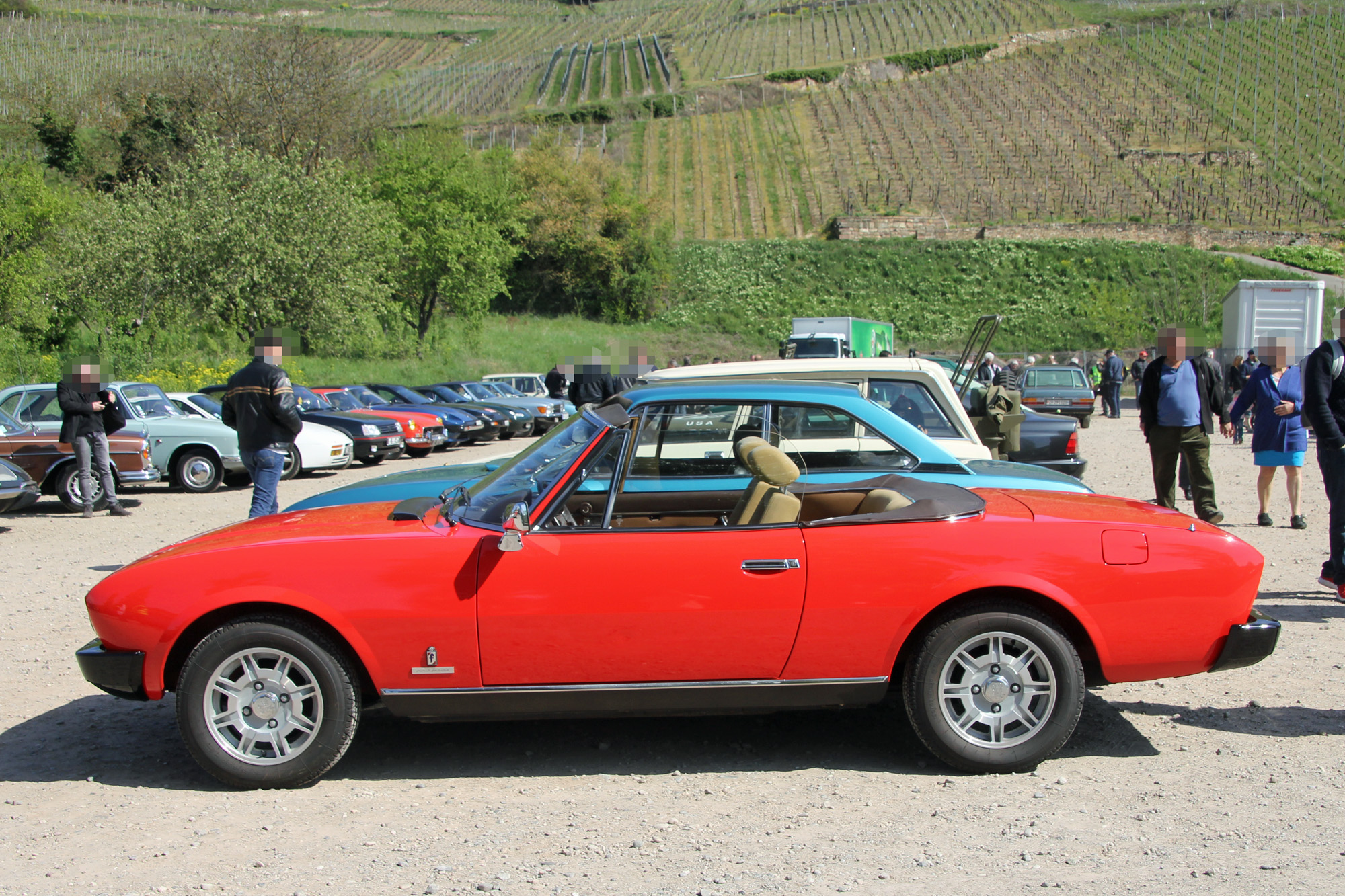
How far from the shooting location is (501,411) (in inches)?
1020

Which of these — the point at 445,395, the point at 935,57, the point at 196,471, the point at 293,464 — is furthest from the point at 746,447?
the point at 935,57

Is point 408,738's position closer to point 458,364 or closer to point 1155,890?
point 1155,890

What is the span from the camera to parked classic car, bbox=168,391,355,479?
16.2m

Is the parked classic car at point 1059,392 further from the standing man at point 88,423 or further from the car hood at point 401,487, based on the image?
the car hood at point 401,487

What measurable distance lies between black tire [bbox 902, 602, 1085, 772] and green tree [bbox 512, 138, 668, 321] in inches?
2162

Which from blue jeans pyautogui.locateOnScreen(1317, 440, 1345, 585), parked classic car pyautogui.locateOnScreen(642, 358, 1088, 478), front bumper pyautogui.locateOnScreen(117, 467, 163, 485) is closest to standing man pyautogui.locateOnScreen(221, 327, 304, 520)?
parked classic car pyautogui.locateOnScreen(642, 358, 1088, 478)

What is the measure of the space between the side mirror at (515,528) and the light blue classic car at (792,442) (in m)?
0.87

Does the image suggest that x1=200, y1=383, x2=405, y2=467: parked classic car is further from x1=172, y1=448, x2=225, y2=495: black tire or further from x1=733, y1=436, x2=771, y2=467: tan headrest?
x1=733, y1=436, x2=771, y2=467: tan headrest

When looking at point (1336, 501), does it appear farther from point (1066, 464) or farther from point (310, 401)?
point (310, 401)

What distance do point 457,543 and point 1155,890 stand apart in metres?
2.66

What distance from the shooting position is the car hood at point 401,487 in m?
6.88

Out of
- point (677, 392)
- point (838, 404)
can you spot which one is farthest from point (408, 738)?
point (838, 404)

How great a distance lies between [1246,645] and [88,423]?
478 inches

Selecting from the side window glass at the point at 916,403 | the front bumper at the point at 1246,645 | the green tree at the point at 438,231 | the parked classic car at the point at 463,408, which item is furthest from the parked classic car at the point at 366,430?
the green tree at the point at 438,231
